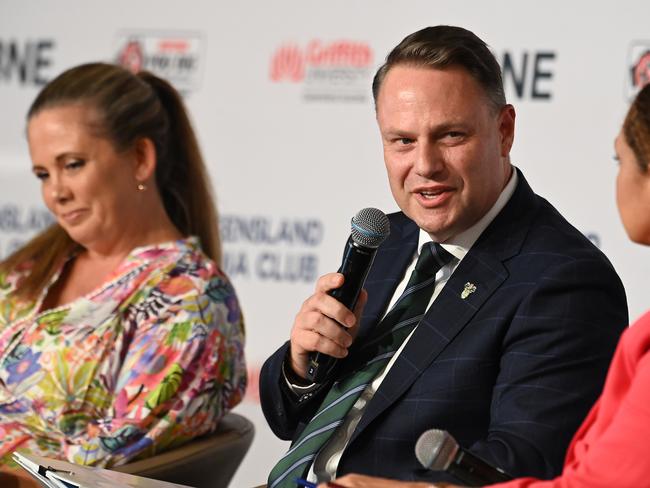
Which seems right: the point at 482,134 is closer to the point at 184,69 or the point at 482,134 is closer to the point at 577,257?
the point at 577,257

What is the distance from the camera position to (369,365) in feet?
7.20

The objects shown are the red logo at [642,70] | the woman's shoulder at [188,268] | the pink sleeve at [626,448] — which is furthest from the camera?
the red logo at [642,70]

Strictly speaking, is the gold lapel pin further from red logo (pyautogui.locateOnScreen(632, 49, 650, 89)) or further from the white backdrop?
red logo (pyautogui.locateOnScreen(632, 49, 650, 89))

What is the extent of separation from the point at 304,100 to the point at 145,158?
4.90 feet

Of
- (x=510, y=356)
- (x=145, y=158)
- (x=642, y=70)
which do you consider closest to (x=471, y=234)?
(x=510, y=356)

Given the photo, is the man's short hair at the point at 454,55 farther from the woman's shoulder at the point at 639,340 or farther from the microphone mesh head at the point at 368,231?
the woman's shoulder at the point at 639,340

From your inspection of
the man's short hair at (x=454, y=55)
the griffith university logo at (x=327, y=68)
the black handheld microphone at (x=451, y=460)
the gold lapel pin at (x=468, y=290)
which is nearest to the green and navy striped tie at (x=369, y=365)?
the gold lapel pin at (x=468, y=290)

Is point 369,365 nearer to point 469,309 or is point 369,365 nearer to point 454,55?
point 469,309

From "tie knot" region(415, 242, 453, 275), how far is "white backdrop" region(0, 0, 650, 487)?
1617 millimetres

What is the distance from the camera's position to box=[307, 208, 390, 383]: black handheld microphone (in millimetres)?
2039

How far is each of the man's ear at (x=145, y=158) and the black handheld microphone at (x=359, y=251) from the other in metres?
1.13

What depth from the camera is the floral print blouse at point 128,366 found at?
2.73 metres

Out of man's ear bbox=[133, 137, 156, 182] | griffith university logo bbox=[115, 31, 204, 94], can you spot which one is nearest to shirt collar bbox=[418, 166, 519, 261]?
man's ear bbox=[133, 137, 156, 182]

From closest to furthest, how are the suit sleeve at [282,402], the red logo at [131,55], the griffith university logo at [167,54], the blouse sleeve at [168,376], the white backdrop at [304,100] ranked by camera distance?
the suit sleeve at [282,402], the blouse sleeve at [168,376], the white backdrop at [304,100], the griffith university logo at [167,54], the red logo at [131,55]
